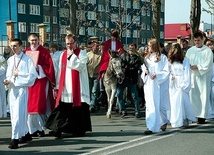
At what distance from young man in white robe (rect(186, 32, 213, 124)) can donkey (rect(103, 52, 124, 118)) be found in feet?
6.37

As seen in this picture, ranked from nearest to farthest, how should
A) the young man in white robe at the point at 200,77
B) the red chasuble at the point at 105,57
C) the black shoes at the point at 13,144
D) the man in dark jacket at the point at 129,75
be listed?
the black shoes at the point at 13,144
the young man in white robe at the point at 200,77
the man in dark jacket at the point at 129,75
the red chasuble at the point at 105,57

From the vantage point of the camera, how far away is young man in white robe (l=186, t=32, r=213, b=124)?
41.0 ft

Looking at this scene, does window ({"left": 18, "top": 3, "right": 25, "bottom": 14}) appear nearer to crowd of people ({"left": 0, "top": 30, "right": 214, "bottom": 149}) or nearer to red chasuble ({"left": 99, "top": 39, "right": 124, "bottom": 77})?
red chasuble ({"left": 99, "top": 39, "right": 124, "bottom": 77})

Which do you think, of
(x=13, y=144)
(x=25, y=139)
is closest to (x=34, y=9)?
(x=25, y=139)

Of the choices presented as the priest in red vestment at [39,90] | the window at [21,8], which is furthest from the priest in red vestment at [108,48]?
the window at [21,8]

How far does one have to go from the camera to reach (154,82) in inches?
432

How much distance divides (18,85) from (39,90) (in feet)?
3.50

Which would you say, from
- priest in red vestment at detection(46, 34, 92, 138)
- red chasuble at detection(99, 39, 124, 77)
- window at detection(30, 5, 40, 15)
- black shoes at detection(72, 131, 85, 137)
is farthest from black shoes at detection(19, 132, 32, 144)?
window at detection(30, 5, 40, 15)

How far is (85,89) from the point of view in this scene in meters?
10.7

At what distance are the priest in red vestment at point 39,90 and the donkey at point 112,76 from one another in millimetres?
3294

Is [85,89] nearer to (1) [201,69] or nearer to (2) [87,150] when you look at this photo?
(2) [87,150]

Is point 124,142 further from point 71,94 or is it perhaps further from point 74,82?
point 74,82

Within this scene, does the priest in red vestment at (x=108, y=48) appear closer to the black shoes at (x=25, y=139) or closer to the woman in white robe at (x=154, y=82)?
the woman in white robe at (x=154, y=82)

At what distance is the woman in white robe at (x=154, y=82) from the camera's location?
10.9 m
